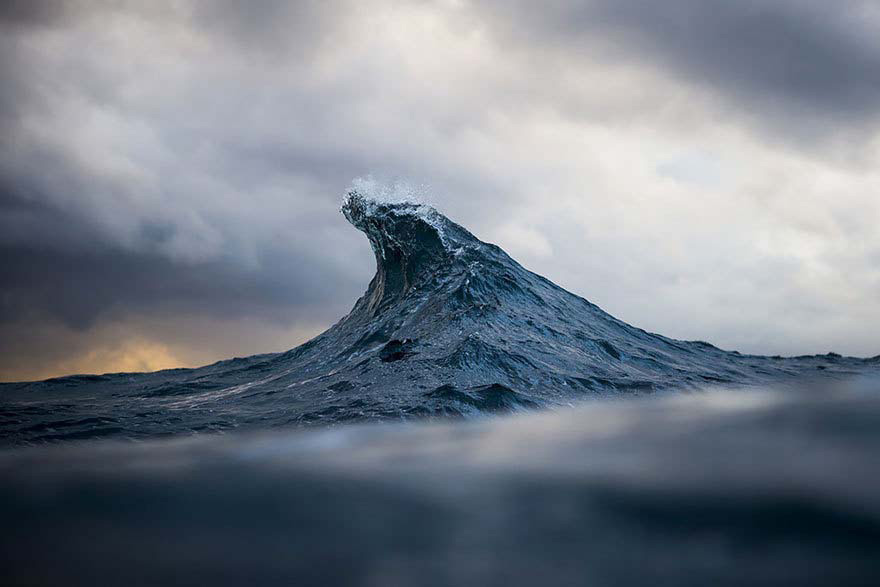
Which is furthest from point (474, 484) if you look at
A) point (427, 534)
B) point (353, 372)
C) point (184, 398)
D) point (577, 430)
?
point (184, 398)

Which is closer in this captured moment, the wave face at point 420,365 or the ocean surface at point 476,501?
the ocean surface at point 476,501

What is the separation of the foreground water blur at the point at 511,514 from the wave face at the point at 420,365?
20.6ft

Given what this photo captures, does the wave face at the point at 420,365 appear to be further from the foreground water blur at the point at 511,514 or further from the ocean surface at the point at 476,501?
the foreground water blur at the point at 511,514

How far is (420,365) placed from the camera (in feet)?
54.6

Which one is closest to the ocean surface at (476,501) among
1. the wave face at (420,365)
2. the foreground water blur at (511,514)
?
the foreground water blur at (511,514)

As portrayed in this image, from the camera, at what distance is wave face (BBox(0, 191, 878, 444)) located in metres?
14.6

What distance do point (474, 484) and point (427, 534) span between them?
2.98 ft

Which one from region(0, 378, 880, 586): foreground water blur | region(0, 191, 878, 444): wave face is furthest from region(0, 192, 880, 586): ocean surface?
region(0, 191, 878, 444): wave face

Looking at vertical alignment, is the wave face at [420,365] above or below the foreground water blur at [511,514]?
above

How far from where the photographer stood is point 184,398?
816 inches

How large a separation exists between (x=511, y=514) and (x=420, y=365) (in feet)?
40.5

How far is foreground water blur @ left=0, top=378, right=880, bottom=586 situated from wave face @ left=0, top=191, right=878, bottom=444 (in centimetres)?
Answer: 627

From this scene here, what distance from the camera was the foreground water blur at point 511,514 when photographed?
3.60 m

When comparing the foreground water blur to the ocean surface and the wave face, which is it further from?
the wave face
